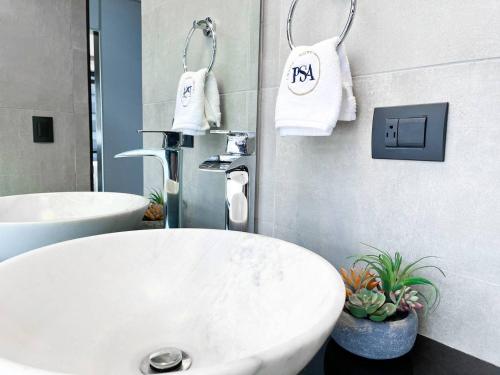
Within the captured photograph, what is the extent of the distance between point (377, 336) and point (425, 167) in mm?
339

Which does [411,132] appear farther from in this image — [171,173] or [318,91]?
[171,173]

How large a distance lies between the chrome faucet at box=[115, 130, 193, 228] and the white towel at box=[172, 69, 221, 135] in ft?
0.20

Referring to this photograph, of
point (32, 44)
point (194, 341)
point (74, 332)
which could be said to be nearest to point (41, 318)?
point (74, 332)

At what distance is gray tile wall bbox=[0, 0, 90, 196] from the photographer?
865 mm

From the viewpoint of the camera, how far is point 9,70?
0.86 m

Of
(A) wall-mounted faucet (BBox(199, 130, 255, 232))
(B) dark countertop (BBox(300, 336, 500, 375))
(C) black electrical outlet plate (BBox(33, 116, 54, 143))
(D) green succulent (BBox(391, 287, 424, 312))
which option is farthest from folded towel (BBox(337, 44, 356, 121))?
(C) black electrical outlet plate (BBox(33, 116, 54, 143))

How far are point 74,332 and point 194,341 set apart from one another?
0.21 meters

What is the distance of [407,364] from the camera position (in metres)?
0.63

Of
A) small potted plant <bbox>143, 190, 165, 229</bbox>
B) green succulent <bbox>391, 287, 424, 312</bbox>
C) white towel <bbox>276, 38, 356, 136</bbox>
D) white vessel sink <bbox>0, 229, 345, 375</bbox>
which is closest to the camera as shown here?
white vessel sink <bbox>0, 229, 345, 375</bbox>

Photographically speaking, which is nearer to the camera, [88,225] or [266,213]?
[88,225]

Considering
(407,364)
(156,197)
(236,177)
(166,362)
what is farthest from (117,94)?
(407,364)

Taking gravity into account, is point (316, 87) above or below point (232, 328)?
above

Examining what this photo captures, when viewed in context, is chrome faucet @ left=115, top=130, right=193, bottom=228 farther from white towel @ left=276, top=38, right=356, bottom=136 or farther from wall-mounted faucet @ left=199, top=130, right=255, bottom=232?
white towel @ left=276, top=38, right=356, bottom=136

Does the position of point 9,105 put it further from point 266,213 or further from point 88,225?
point 266,213
